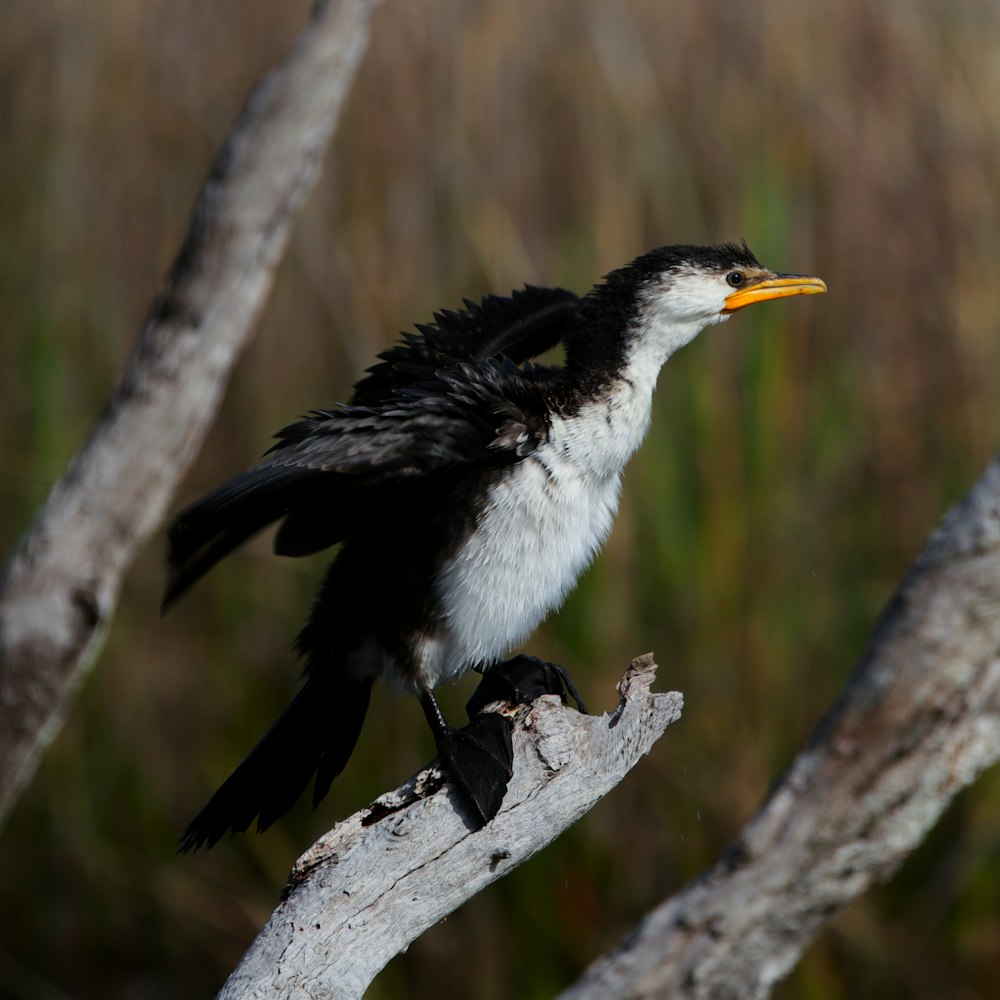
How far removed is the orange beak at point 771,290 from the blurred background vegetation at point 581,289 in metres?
0.68

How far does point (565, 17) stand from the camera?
4062 millimetres

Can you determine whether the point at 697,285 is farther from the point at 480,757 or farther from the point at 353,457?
the point at 480,757

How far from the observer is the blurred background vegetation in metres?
3.47

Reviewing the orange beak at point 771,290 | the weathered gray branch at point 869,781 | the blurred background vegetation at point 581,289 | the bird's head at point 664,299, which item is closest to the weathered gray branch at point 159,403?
the bird's head at point 664,299

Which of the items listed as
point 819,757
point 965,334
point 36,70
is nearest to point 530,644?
point 965,334

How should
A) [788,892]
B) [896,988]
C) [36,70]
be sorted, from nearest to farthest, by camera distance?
1. [788,892]
2. [896,988]
3. [36,70]

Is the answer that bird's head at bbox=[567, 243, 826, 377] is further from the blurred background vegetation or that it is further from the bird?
the blurred background vegetation

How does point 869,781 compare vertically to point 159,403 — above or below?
below

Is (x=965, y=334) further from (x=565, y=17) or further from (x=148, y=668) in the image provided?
(x=148, y=668)

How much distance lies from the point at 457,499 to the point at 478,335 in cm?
47

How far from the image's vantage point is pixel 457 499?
229 centimetres

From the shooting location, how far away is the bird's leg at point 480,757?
6.54 feet

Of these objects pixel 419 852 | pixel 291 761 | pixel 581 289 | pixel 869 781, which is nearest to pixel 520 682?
pixel 291 761

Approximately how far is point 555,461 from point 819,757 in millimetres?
668
